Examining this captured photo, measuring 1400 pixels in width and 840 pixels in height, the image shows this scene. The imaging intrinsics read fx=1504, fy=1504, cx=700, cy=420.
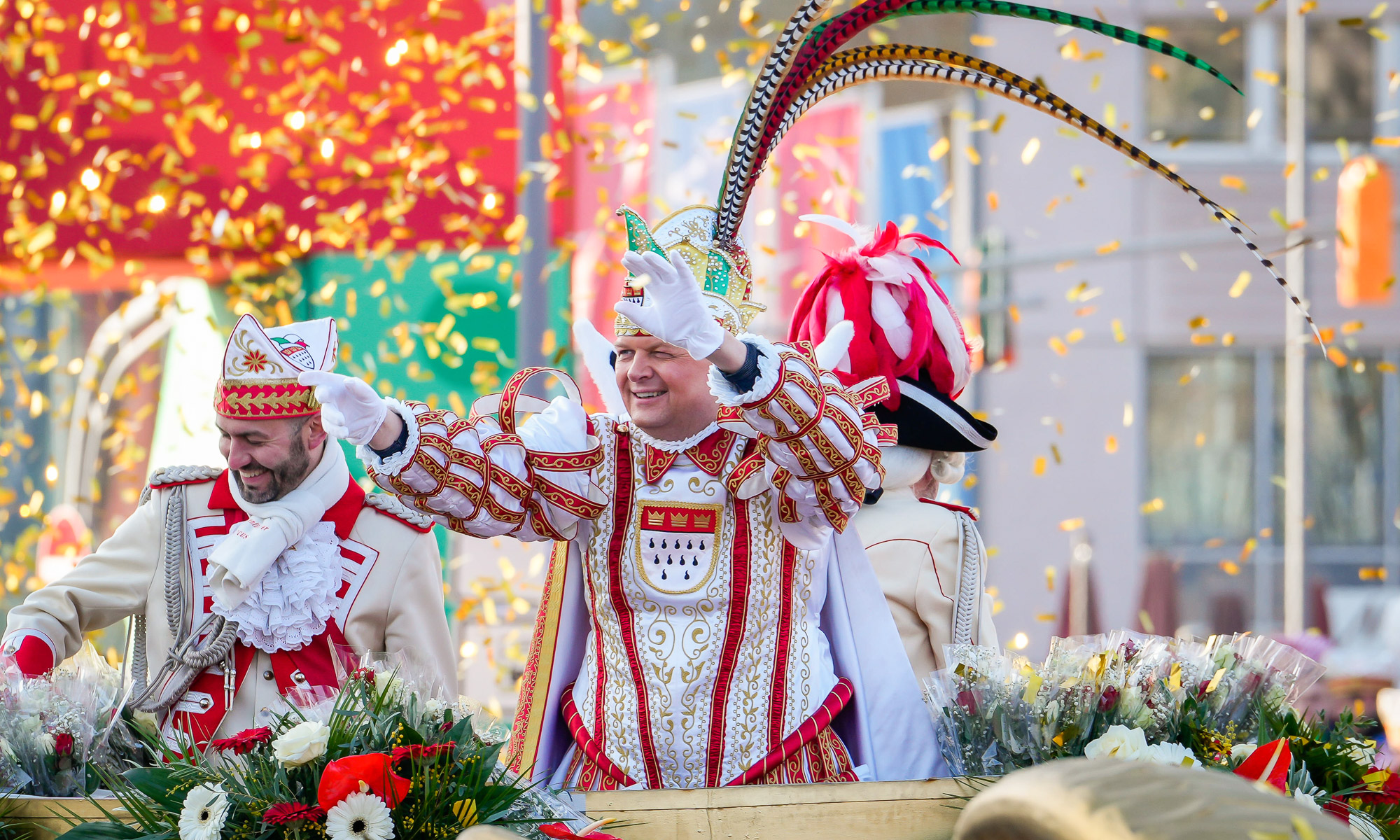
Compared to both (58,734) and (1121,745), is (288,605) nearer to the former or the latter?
(58,734)

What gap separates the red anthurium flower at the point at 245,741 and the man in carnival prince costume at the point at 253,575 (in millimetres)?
753

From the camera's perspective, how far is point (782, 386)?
2.65 m

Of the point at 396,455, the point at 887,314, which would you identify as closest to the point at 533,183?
the point at 887,314

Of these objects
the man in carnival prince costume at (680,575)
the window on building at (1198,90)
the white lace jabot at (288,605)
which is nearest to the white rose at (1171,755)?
the man in carnival prince costume at (680,575)

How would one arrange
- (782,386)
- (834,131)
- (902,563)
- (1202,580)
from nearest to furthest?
(782,386), (902,563), (834,131), (1202,580)

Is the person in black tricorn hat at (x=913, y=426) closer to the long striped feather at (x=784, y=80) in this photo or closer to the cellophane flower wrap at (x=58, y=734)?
the long striped feather at (x=784, y=80)

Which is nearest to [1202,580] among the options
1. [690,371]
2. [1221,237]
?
[1221,237]

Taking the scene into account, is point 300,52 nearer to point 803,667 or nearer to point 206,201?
point 206,201

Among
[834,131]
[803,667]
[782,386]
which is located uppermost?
[834,131]

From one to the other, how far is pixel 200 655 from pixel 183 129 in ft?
9.23

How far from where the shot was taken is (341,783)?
221 centimetres

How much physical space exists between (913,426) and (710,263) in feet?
Result: 3.18

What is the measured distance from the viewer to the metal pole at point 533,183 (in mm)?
4734

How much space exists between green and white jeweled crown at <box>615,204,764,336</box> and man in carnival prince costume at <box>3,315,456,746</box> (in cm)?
74
